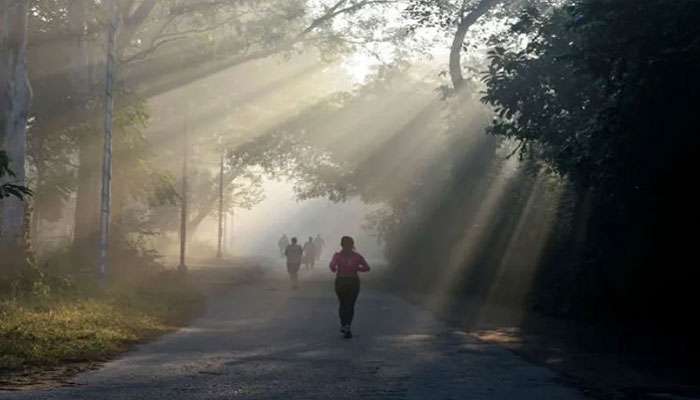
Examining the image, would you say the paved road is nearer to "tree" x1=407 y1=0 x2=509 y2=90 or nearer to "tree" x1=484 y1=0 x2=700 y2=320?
"tree" x1=484 y1=0 x2=700 y2=320

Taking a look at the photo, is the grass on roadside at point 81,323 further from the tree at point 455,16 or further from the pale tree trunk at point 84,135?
the tree at point 455,16

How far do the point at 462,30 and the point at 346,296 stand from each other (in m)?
16.9

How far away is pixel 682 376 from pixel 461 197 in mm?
21384

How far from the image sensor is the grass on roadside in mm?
13859

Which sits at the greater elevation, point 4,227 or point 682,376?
point 4,227

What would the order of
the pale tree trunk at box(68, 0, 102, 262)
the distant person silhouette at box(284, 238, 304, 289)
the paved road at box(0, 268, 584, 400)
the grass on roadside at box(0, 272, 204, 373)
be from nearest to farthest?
the paved road at box(0, 268, 584, 400) < the grass on roadside at box(0, 272, 204, 373) < the pale tree trunk at box(68, 0, 102, 262) < the distant person silhouette at box(284, 238, 304, 289)

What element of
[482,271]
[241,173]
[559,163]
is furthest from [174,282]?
[241,173]

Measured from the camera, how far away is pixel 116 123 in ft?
95.1

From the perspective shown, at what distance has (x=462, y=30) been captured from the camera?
33594 millimetres

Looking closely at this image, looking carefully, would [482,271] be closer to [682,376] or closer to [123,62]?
[123,62]

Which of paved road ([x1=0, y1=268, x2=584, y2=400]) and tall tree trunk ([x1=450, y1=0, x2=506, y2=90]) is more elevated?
tall tree trunk ([x1=450, y1=0, x2=506, y2=90])

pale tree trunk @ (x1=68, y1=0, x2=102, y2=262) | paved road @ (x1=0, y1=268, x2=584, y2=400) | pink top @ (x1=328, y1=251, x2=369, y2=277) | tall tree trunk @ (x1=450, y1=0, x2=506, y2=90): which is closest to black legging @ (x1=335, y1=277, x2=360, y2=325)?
pink top @ (x1=328, y1=251, x2=369, y2=277)

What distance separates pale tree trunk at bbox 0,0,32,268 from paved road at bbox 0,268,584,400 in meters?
4.51

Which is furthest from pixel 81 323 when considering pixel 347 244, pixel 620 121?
pixel 620 121
